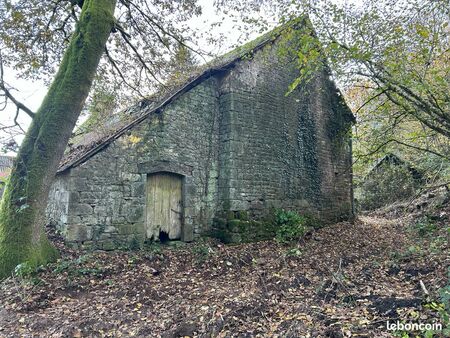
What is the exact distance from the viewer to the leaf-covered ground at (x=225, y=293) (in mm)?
3633

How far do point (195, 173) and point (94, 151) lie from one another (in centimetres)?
256

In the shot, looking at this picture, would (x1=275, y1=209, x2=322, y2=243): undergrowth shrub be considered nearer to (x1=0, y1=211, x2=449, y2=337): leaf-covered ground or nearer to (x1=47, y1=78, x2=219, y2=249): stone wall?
(x1=0, y1=211, x2=449, y2=337): leaf-covered ground

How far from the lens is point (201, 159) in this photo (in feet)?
26.9

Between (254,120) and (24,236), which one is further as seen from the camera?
(254,120)

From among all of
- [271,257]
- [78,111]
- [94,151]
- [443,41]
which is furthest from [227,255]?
[443,41]

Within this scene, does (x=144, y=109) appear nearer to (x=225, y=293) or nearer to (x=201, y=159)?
(x=201, y=159)

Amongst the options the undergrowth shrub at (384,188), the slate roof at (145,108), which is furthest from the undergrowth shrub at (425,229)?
the slate roof at (145,108)

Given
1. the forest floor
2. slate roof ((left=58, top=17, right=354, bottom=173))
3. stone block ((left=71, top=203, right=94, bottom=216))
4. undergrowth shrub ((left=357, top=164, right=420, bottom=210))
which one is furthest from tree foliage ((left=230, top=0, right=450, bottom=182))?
undergrowth shrub ((left=357, top=164, right=420, bottom=210))

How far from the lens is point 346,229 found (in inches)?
401

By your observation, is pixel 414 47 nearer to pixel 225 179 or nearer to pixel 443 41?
pixel 443 41

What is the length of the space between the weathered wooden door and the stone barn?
2cm

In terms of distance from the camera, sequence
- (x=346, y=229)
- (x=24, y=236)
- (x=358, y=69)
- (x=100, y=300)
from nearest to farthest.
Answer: (x=100, y=300), (x=24, y=236), (x=358, y=69), (x=346, y=229)

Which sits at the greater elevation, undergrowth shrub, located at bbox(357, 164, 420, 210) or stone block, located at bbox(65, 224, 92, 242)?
undergrowth shrub, located at bbox(357, 164, 420, 210)

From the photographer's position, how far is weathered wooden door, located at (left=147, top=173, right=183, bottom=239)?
24.2 feet
